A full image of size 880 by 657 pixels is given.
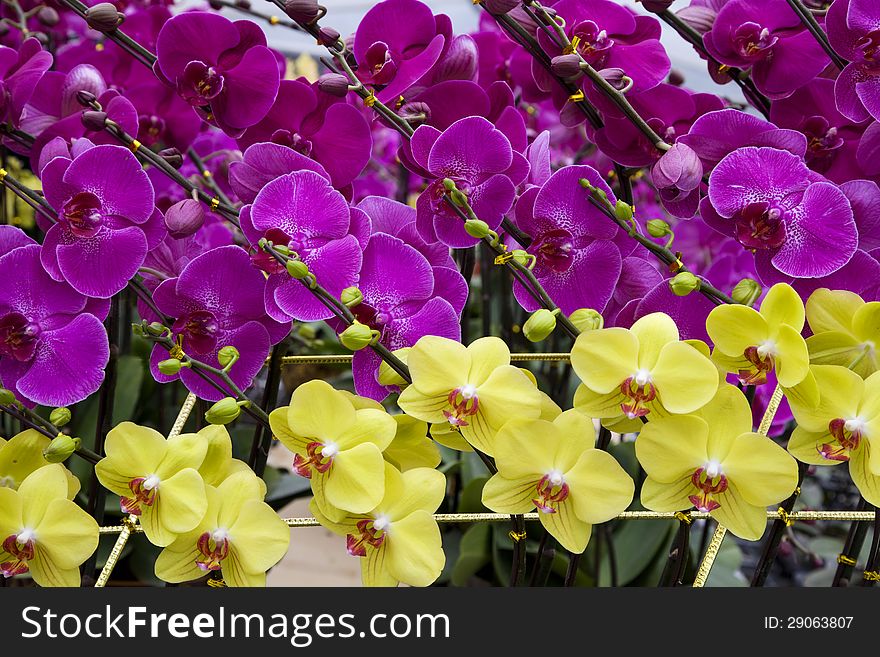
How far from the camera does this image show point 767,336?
0.33 meters

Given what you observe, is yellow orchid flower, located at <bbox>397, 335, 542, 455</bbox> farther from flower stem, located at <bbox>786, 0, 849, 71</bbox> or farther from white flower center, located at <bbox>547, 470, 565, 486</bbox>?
flower stem, located at <bbox>786, 0, 849, 71</bbox>

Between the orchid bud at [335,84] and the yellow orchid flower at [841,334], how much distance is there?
23 cm

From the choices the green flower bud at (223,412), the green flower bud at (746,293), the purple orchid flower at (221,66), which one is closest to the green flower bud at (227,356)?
the green flower bud at (223,412)

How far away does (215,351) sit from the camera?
0.38 m

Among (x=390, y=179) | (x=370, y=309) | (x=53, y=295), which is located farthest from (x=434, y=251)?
(x=390, y=179)

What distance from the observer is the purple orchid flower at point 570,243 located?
0.36 meters

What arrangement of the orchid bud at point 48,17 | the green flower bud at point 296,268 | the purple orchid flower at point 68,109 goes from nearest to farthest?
the green flower bud at point 296,268 < the purple orchid flower at point 68,109 < the orchid bud at point 48,17

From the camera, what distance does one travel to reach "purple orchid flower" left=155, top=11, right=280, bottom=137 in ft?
1.25

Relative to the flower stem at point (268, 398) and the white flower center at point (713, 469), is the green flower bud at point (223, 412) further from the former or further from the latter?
the white flower center at point (713, 469)

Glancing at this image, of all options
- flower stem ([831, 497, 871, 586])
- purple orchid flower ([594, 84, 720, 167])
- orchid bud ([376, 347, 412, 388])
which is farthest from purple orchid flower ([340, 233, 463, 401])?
flower stem ([831, 497, 871, 586])

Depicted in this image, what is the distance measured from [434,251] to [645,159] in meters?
0.12

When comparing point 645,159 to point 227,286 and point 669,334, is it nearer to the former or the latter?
point 669,334

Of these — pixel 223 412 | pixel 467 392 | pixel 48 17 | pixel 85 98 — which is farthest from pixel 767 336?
pixel 48 17

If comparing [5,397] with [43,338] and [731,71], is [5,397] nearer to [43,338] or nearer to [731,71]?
[43,338]
